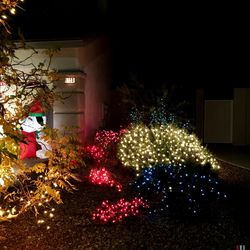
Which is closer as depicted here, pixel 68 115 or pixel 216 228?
pixel 216 228

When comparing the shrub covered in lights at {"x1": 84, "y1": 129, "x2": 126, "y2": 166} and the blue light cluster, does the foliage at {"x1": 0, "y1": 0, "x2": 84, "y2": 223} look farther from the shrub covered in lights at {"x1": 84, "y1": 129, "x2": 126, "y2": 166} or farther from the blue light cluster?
the shrub covered in lights at {"x1": 84, "y1": 129, "x2": 126, "y2": 166}

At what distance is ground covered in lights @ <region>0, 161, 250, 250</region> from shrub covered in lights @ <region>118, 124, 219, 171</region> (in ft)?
5.60

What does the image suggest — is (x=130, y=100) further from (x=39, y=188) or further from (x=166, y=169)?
(x=39, y=188)

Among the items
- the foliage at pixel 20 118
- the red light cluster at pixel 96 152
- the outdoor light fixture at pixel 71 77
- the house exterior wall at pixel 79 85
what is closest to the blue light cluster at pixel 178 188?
the foliage at pixel 20 118

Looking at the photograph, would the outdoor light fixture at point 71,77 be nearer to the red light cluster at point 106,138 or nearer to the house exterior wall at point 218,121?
the red light cluster at point 106,138

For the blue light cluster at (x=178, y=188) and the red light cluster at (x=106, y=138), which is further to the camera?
the red light cluster at (x=106, y=138)

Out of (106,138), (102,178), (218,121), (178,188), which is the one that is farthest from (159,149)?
(218,121)

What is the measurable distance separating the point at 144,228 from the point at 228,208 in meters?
1.89

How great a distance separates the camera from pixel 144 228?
690cm

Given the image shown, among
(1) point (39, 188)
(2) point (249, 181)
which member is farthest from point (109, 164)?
(1) point (39, 188)

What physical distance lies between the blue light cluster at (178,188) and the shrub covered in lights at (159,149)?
1052 millimetres

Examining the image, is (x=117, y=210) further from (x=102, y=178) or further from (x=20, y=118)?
(x=20, y=118)

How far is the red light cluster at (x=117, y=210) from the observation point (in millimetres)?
7281

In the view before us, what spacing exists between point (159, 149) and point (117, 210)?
2.93 metres
